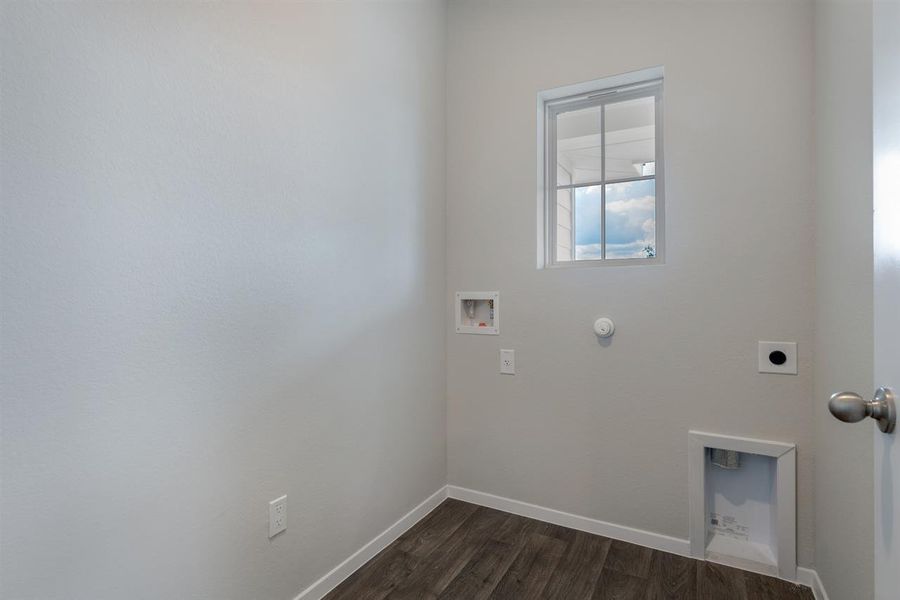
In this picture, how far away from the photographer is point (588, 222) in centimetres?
228

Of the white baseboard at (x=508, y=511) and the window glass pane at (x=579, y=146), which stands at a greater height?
the window glass pane at (x=579, y=146)

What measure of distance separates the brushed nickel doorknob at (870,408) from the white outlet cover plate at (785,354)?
4.24 feet

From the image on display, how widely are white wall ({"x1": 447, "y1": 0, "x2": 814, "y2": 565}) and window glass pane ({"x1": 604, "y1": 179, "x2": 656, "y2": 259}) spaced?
0.50 ft

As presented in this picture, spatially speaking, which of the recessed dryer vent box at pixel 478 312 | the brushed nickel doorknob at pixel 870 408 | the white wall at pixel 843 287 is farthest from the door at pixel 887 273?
the recessed dryer vent box at pixel 478 312

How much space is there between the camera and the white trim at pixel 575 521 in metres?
1.98

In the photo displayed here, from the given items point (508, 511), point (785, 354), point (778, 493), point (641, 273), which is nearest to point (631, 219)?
point (641, 273)

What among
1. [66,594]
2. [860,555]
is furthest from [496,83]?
[66,594]

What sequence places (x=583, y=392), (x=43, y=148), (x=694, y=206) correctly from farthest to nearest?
(x=583, y=392) < (x=694, y=206) < (x=43, y=148)

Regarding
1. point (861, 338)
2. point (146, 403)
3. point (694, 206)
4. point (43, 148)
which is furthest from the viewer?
point (694, 206)

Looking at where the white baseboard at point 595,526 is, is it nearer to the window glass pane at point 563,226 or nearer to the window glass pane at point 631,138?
the window glass pane at point 563,226

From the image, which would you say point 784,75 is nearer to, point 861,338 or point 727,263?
point 727,263

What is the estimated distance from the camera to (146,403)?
1138 mm

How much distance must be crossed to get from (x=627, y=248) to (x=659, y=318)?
0.38m

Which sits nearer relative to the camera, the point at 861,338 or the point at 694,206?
the point at 861,338
